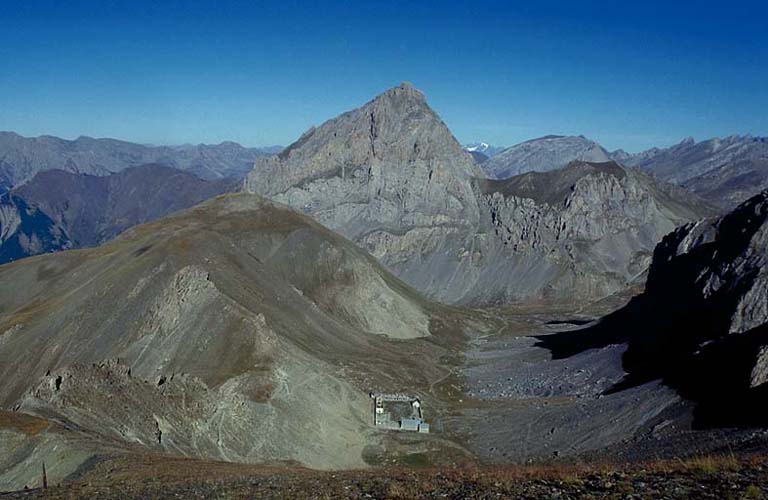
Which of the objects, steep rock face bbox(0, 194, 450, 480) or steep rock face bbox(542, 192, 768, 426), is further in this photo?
steep rock face bbox(0, 194, 450, 480)

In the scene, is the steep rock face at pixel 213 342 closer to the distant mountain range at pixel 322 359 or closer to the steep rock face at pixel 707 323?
the distant mountain range at pixel 322 359

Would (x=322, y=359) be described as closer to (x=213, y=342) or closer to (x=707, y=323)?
(x=213, y=342)

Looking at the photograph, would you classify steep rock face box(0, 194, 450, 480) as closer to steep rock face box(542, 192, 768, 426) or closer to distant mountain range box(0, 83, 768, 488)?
distant mountain range box(0, 83, 768, 488)

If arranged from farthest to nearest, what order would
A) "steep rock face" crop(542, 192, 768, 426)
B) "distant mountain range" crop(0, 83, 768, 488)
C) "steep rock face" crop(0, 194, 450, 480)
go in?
1. "steep rock face" crop(0, 194, 450, 480)
2. "steep rock face" crop(542, 192, 768, 426)
3. "distant mountain range" crop(0, 83, 768, 488)

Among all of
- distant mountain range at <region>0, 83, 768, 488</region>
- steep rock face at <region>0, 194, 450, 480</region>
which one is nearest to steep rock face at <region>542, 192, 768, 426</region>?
distant mountain range at <region>0, 83, 768, 488</region>

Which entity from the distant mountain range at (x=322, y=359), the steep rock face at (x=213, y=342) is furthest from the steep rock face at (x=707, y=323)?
the steep rock face at (x=213, y=342)

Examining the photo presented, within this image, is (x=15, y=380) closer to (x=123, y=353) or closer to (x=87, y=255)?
Answer: (x=123, y=353)

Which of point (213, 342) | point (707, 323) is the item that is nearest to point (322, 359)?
point (213, 342)
